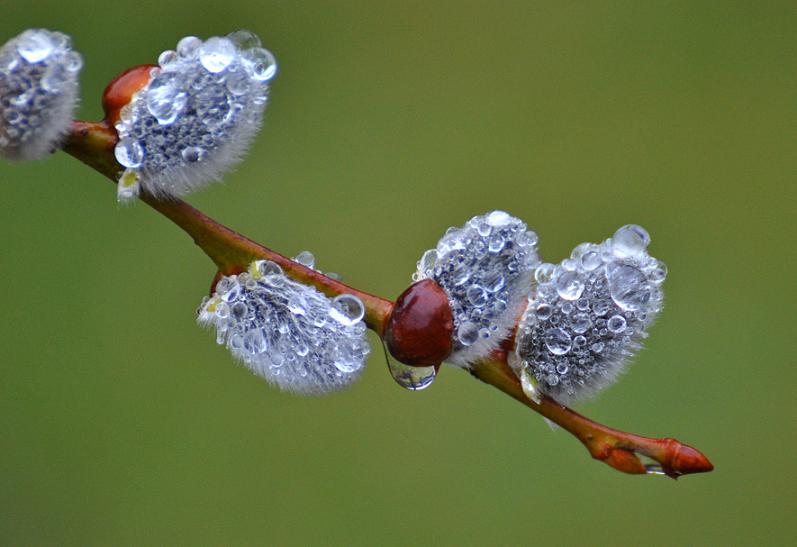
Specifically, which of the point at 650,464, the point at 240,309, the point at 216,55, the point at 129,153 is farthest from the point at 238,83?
the point at 650,464

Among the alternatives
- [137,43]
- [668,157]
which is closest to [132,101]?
[137,43]

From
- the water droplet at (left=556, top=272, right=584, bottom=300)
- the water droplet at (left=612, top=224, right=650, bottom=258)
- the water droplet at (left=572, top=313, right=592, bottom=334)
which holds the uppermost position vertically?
the water droplet at (left=612, top=224, right=650, bottom=258)

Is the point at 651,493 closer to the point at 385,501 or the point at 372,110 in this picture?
the point at 385,501

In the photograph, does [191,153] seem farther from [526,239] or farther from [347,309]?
[526,239]

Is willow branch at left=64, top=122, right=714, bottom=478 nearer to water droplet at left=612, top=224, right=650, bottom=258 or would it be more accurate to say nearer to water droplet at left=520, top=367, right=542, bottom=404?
water droplet at left=520, top=367, right=542, bottom=404

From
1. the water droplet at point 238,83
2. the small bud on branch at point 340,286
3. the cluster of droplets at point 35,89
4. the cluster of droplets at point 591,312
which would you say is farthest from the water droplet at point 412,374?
the cluster of droplets at point 35,89

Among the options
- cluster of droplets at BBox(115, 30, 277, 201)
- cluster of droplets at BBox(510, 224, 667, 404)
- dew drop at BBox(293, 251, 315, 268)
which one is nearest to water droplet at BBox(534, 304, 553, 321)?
cluster of droplets at BBox(510, 224, 667, 404)

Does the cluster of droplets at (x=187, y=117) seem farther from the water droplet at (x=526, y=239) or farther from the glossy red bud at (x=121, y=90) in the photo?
the water droplet at (x=526, y=239)
